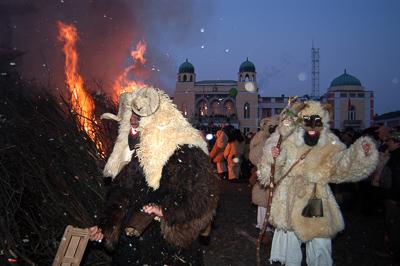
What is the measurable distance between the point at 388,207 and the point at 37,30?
14399mm

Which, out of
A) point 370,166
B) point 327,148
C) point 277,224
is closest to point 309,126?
point 327,148

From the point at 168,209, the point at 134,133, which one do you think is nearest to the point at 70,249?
the point at 168,209

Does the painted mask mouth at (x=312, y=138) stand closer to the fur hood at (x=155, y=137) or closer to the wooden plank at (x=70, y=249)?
the fur hood at (x=155, y=137)

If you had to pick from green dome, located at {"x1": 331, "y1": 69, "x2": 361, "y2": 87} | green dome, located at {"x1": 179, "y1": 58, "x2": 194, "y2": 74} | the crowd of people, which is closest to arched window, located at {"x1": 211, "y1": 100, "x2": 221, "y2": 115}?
green dome, located at {"x1": 179, "y1": 58, "x2": 194, "y2": 74}

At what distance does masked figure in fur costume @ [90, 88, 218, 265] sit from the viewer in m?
2.86

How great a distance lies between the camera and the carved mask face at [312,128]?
15.3 ft

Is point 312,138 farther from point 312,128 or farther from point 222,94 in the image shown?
point 222,94

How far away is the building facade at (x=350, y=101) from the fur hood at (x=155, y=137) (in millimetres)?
64686

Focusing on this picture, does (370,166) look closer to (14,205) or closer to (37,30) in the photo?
(14,205)

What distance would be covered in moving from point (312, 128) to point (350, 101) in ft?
210

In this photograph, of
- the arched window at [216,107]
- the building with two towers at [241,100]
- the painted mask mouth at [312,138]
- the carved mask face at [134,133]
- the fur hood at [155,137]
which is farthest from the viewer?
the arched window at [216,107]

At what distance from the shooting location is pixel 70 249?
2877 mm

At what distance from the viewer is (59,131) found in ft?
15.8

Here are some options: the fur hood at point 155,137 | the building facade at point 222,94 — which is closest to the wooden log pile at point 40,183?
the fur hood at point 155,137
